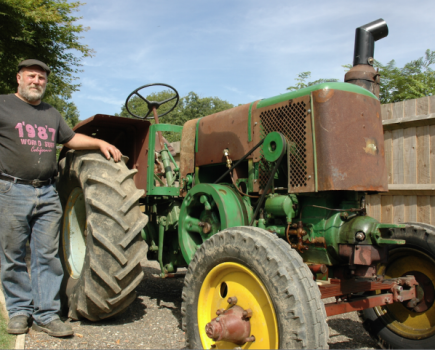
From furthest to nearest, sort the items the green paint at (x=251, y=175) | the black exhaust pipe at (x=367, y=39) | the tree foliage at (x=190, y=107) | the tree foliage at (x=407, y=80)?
the tree foliage at (x=190, y=107), the tree foliage at (x=407, y=80), the black exhaust pipe at (x=367, y=39), the green paint at (x=251, y=175)

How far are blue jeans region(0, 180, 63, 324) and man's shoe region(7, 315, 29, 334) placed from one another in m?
0.06

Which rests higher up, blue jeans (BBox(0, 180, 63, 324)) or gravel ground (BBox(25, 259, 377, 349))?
blue jeans (BBox(0, 180, 63, 324))

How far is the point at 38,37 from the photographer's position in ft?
29.4

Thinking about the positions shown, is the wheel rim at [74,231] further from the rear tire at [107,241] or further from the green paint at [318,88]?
the green paint at [318,88]

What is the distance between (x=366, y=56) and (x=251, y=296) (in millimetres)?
2420

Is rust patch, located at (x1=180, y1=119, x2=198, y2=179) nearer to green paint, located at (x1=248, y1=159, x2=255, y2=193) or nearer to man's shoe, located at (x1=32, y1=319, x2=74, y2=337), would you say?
green paint, located at (x1=248, y1=159, x2=255, y2=193)

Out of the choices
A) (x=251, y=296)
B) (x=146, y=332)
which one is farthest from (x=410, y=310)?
(x=146, y=332)

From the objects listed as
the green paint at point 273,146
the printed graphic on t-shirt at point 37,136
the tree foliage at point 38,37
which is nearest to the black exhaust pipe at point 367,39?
the green paint at point 273,146

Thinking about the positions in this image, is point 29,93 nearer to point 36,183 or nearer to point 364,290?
point 36,183

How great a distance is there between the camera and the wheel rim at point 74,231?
393cm

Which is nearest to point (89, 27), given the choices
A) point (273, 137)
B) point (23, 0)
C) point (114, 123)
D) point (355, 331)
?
point (23, 0)

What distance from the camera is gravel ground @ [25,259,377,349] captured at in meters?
2.99

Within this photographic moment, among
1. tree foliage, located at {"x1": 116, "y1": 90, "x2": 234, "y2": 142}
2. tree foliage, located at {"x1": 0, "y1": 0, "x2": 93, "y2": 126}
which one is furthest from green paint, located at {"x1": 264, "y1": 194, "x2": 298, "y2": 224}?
tree foliage, located at {"x1": 116, "y1": 90, "x2": 234, "y2": 142}

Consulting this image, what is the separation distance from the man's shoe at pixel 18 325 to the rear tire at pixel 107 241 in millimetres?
356
